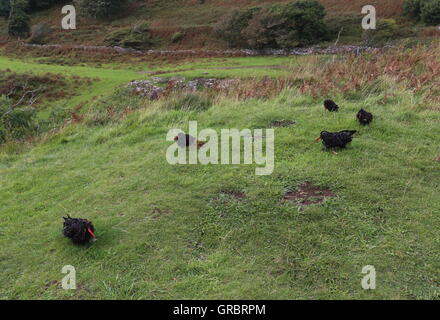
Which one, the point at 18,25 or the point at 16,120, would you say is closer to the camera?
the point at 16,120

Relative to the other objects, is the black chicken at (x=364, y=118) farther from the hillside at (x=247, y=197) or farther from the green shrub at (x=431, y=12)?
the green shrub at (x=431, y=12)

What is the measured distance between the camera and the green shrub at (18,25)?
4181 cm

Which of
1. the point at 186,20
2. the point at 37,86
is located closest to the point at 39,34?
the point at 186,20

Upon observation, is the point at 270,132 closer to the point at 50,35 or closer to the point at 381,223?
the point at 381,223

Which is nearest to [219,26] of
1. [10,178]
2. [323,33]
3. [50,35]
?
[323,33]

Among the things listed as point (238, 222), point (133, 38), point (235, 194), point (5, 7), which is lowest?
point (238, 222)

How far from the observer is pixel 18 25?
41.9m

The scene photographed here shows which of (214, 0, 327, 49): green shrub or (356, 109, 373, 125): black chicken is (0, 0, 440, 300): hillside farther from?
(214, 0, 327, 49): green shrub

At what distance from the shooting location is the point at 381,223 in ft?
14.4

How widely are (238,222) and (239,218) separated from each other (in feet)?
0.25

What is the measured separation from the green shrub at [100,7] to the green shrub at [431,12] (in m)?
32.3

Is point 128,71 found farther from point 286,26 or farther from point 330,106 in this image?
point 330,106

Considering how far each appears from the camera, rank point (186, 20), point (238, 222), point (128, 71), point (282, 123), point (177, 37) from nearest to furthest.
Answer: point (238, 222) < point (282, 123) < point (128, 71) < point (177, 37) < point (186, 20)
